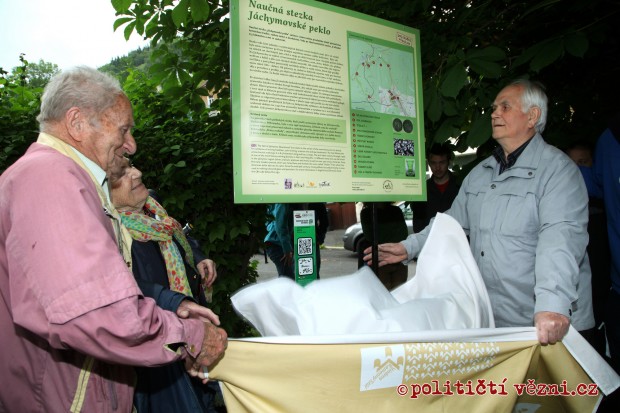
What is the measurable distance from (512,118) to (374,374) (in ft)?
5.09

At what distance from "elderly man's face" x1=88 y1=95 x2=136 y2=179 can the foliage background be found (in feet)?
3.50

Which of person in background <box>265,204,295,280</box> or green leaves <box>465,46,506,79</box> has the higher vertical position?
green leaves <box>465,46,506,79</box>

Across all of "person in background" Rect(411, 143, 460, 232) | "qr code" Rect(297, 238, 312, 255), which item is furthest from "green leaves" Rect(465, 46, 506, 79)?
"person in background" Rect(411, 143, 460, 232)

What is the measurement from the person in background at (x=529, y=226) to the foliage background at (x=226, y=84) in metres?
0.46

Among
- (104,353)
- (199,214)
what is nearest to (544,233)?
(104,353)

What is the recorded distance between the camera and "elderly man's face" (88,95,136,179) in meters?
1.66

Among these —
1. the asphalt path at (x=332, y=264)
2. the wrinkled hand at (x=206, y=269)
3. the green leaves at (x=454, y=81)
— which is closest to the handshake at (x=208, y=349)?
the wrinkled hand at (x=206, y=269)

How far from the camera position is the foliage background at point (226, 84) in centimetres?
306

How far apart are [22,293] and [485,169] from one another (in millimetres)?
2249

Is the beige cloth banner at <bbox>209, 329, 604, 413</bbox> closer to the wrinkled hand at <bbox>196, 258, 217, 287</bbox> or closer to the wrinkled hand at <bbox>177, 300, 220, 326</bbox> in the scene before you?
the wrinkled hand at <bbox>177, 300, 220, 326</bbox>

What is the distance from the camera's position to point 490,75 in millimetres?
2967

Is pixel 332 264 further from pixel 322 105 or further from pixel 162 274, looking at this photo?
pixel 162 274

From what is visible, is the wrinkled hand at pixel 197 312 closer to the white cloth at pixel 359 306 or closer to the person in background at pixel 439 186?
the white cloth at pixel 359 306

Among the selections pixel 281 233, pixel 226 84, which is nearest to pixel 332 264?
pixel 281 233
